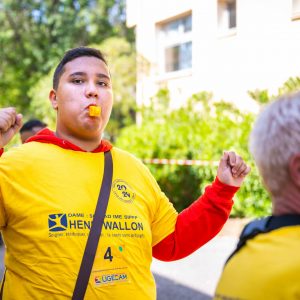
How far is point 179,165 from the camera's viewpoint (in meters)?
8.49

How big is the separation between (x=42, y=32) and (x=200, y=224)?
2161 cm

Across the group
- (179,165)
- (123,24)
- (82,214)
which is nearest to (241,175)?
(82,214)

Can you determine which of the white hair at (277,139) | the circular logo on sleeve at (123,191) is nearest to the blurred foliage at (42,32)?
the circular logo on sleeve at (123,191)

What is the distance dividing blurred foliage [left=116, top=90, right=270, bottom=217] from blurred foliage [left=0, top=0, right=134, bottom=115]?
12.8 m

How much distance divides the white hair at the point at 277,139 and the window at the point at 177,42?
1.75m

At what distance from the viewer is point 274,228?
115cm

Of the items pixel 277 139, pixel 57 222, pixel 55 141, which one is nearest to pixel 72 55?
pixel 55 141

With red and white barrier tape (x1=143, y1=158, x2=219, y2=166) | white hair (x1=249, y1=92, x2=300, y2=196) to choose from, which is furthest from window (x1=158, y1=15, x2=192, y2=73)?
red and white barrier tape (x1=143, y1=158, x2=219, y2=166)

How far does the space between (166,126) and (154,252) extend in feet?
21.9

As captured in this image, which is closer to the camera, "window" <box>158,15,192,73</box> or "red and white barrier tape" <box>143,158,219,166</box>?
"window" <box>158,15,192,73</box>

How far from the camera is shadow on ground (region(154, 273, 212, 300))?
4566 mm

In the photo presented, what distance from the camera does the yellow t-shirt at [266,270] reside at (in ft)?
3.46

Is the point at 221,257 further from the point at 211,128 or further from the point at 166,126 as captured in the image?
the point at 166,126

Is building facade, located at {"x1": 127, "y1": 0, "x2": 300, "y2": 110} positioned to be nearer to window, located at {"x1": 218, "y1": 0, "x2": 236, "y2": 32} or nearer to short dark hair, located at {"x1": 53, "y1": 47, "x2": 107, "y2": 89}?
window, located at {"x1": 218, "y1": 0, "x2": 236, "y2": 32}
